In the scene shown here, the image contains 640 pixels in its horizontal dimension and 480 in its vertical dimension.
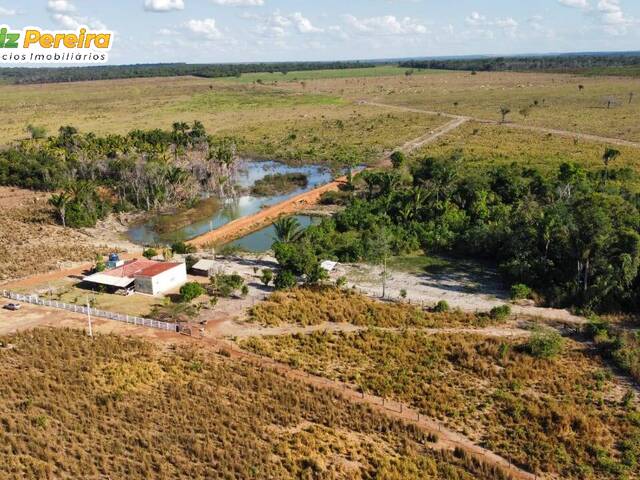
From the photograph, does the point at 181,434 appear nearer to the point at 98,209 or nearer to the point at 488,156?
the point at 98,209

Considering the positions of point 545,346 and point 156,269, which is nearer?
point 545,346

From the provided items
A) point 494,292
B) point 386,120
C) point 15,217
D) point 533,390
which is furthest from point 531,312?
point 386,120

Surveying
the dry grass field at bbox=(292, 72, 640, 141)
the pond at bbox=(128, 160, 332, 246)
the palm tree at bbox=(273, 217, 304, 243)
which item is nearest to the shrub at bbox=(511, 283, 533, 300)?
the palm tree at bbox=(273, 217, 304, 243)

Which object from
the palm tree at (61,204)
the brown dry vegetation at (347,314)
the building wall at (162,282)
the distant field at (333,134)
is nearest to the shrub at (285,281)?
the brown dry vegetation at (347,314)

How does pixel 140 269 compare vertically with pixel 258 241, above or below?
above

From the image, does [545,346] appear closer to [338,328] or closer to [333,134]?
[338,328]

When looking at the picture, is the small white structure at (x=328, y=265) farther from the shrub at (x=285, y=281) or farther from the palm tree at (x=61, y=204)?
the palm tree at (x=61, y=204)

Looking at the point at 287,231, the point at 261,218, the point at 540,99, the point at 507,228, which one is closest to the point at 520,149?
the point at 507,228
